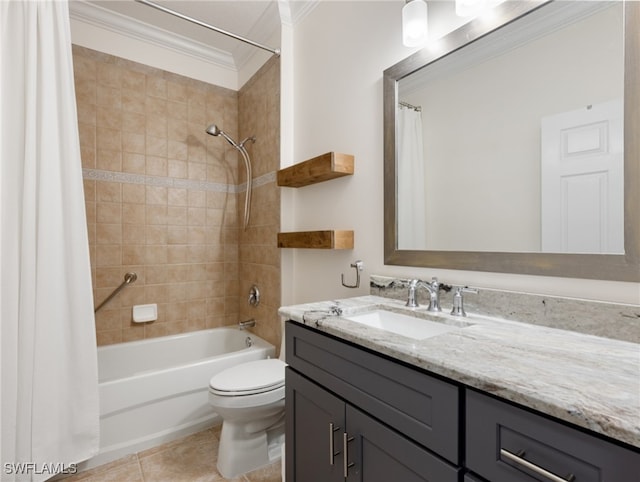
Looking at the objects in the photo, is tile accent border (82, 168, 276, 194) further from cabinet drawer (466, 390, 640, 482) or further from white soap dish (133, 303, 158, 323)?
cabinet drawer (466, 390, 640, 482)

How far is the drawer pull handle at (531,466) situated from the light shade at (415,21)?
53.1 inches

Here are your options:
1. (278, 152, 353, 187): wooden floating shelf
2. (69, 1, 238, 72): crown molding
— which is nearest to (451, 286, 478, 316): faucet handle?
(278, 152, 353, 187): wooden floating shelf

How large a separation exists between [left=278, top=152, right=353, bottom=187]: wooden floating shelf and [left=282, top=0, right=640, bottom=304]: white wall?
2.1 inches

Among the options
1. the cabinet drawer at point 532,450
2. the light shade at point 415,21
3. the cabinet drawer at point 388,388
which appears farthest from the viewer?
the light shade at point 415,21

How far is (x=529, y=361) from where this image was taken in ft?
2.27

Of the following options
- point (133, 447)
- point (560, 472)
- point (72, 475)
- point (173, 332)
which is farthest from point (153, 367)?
point (560, 472)

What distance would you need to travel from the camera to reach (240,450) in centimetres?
163

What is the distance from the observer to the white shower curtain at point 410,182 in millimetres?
1383

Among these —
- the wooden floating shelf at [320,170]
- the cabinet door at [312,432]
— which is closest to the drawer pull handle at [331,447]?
the cabinet door at [312,432]

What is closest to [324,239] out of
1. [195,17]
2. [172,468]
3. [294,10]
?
[172,468]

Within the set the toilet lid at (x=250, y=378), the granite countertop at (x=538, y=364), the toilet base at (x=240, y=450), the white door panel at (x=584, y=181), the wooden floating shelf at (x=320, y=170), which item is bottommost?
the toilet base at (x=240, y=450)

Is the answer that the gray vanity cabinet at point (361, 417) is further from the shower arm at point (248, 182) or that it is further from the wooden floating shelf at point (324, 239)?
the shower arm at point (248, 182)

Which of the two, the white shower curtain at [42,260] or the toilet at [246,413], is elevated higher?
the white shower curtain at [42,260]

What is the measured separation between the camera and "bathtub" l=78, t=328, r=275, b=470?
1747mm
